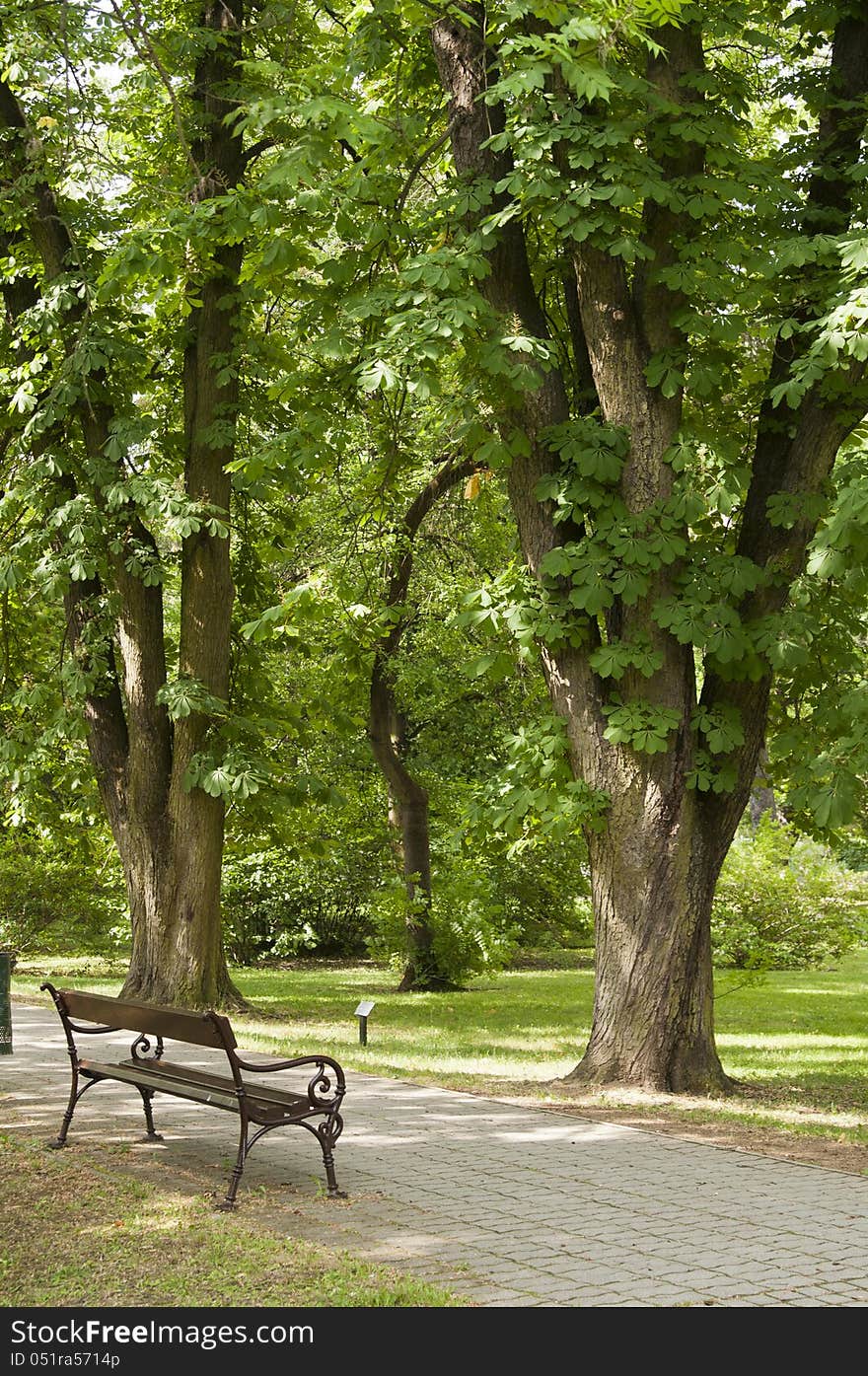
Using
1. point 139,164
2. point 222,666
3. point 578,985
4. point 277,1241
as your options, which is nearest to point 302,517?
point 222,666

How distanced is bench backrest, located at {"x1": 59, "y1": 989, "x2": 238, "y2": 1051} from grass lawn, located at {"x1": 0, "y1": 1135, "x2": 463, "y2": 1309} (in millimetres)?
773

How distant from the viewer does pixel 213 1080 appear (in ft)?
25.1

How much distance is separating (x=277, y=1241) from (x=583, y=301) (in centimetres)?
710

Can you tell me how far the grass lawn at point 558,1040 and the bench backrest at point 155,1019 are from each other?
11.0ft

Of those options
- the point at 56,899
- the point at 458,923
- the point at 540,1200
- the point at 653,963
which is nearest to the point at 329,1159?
the point at 540,1200

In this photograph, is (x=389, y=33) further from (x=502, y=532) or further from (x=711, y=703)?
(x=502, y=532)

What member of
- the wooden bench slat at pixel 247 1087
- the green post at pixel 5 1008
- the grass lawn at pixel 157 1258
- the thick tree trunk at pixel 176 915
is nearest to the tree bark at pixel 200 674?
the thick tree trunk at pixel 176 915

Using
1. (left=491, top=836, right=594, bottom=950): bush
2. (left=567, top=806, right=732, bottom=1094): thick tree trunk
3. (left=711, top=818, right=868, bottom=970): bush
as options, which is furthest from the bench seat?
(left=491, top=836, right=594, bottom=950): bush

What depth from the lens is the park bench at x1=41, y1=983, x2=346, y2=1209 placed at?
274 inches

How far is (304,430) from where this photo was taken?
1021 cm

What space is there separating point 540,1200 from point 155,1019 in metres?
2.28

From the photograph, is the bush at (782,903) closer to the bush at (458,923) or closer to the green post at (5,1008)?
the bush at (458,923)

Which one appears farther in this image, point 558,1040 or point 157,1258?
point 558,1040

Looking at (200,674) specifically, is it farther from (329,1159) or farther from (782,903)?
(782,903)
